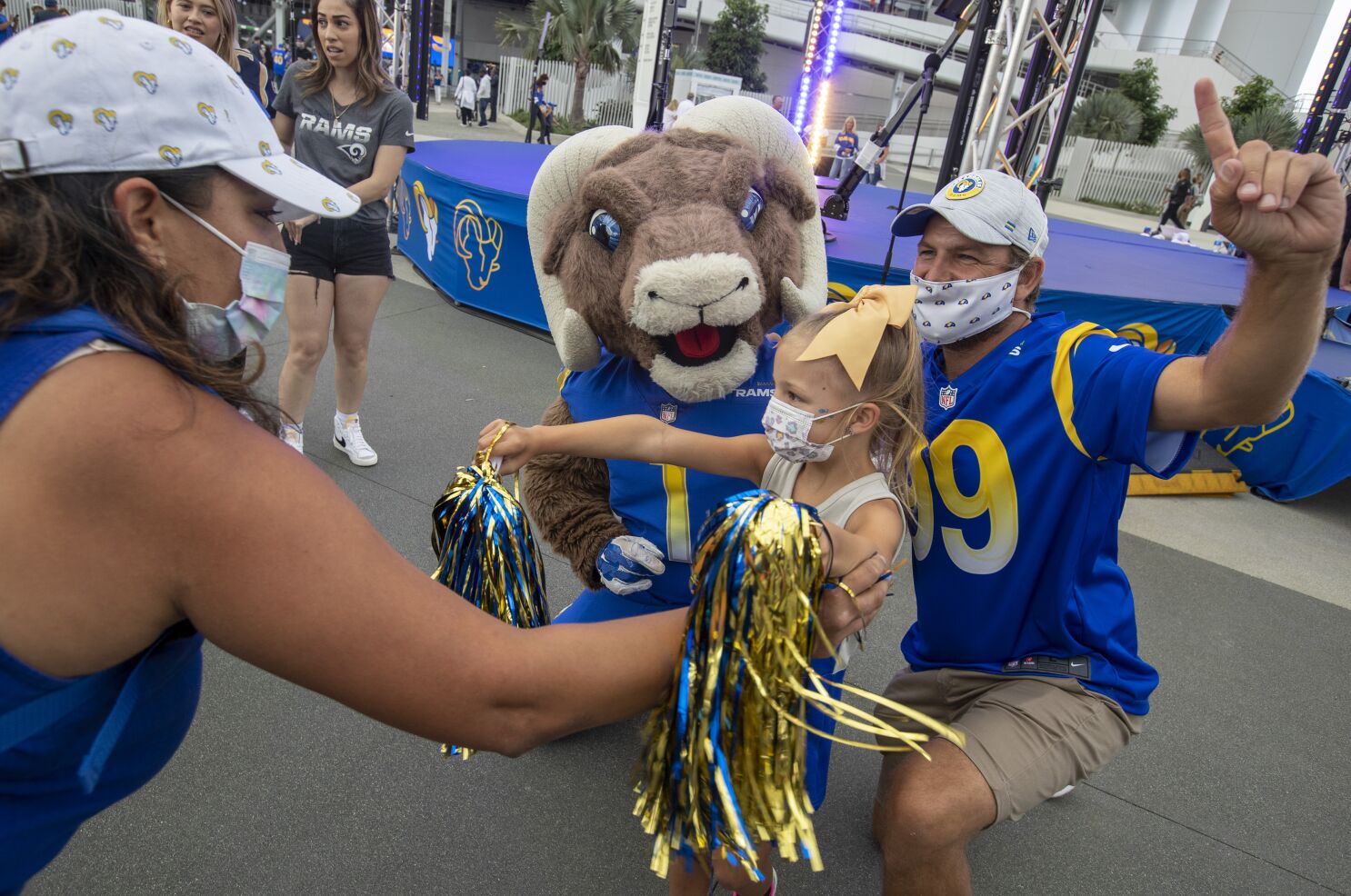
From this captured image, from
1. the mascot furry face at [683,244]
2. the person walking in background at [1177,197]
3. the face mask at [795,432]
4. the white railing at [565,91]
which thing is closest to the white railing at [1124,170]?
the person walking in background at [1177,197]

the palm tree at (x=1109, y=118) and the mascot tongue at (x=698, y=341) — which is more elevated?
the palm tree at (x=1109, y=118)

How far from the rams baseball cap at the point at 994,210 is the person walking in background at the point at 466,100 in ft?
76.4

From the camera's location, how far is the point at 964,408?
1.82m

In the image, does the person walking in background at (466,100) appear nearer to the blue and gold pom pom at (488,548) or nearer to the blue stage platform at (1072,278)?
the blue stage platform at (1072,278)

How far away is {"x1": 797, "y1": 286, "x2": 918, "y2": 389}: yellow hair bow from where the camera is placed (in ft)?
4.92

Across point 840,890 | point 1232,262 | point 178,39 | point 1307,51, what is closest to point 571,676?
point 178,39

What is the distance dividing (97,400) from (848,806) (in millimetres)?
2251

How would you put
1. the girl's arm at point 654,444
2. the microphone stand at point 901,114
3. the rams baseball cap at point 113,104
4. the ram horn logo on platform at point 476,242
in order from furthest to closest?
the microphone stand at point 901,114 → the ram horn logo on platform at point 476,242 → the girl's arm at point 654,444 → the rams baseball cap at point 113,104

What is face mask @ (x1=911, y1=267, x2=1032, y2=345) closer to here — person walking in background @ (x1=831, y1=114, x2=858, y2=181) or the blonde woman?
the blonde woman

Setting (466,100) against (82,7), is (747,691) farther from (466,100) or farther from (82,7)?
(82,7)

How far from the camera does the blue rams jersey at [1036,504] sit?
66.1 inches

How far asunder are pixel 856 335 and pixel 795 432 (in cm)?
22

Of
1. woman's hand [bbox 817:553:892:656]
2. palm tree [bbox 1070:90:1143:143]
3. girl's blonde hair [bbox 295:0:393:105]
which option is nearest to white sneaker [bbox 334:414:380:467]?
girl's blonde hair [bbox 295:0:393:105]

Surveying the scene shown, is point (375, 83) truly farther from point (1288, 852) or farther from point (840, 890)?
point (1288, 852)
